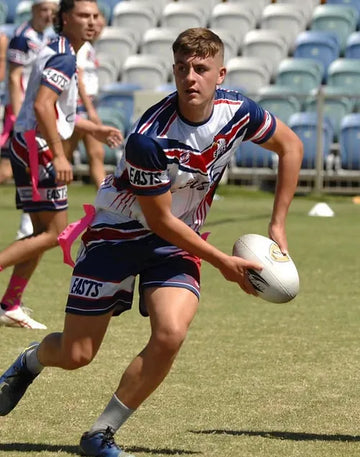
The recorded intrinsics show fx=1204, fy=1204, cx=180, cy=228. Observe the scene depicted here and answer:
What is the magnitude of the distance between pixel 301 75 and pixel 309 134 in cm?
178

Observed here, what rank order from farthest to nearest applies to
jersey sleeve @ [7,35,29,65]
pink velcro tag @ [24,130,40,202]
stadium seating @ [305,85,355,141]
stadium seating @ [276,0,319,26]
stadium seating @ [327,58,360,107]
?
1. stadium seating @ [276,0,319,26]
2. stadium seating @ [327,58,360,107]
3. stadium seating @ [305,85,355,141]
4. jersey sleeve @ [7,35,29,65]
5. pink velcro tag @ [24,130,40,202]

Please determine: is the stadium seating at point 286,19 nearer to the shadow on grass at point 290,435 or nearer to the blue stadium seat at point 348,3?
the blue stadium seat at point 348,3

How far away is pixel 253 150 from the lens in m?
17.4

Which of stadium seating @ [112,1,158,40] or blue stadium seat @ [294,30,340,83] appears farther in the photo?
stadium seating @ [112,1,158,40]

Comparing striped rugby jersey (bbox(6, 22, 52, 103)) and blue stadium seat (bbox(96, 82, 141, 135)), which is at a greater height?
striped rugby jersey (bbox(6, 22, 52, 103))

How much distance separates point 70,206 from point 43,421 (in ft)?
33.9

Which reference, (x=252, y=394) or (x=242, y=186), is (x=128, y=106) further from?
(x=252, y=394)

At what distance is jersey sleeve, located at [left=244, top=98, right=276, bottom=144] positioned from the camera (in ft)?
16.5

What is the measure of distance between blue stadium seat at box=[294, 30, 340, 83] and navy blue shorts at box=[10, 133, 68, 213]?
39.0 ft

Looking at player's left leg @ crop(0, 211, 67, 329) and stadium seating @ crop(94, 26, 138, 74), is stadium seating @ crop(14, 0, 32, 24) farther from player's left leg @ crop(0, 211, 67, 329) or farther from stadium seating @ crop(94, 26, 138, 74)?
player's left leg @ crop(0, 211, 67, 329)

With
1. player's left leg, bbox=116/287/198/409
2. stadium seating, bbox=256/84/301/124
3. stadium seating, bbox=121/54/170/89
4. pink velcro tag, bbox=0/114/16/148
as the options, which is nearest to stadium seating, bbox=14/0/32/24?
stadium seating, bbox=121/54/170/89

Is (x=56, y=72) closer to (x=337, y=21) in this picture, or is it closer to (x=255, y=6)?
(x=337, y=21)

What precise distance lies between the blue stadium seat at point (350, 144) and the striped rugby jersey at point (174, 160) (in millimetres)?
11957

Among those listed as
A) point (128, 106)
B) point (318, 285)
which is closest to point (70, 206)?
point (128, 106)
